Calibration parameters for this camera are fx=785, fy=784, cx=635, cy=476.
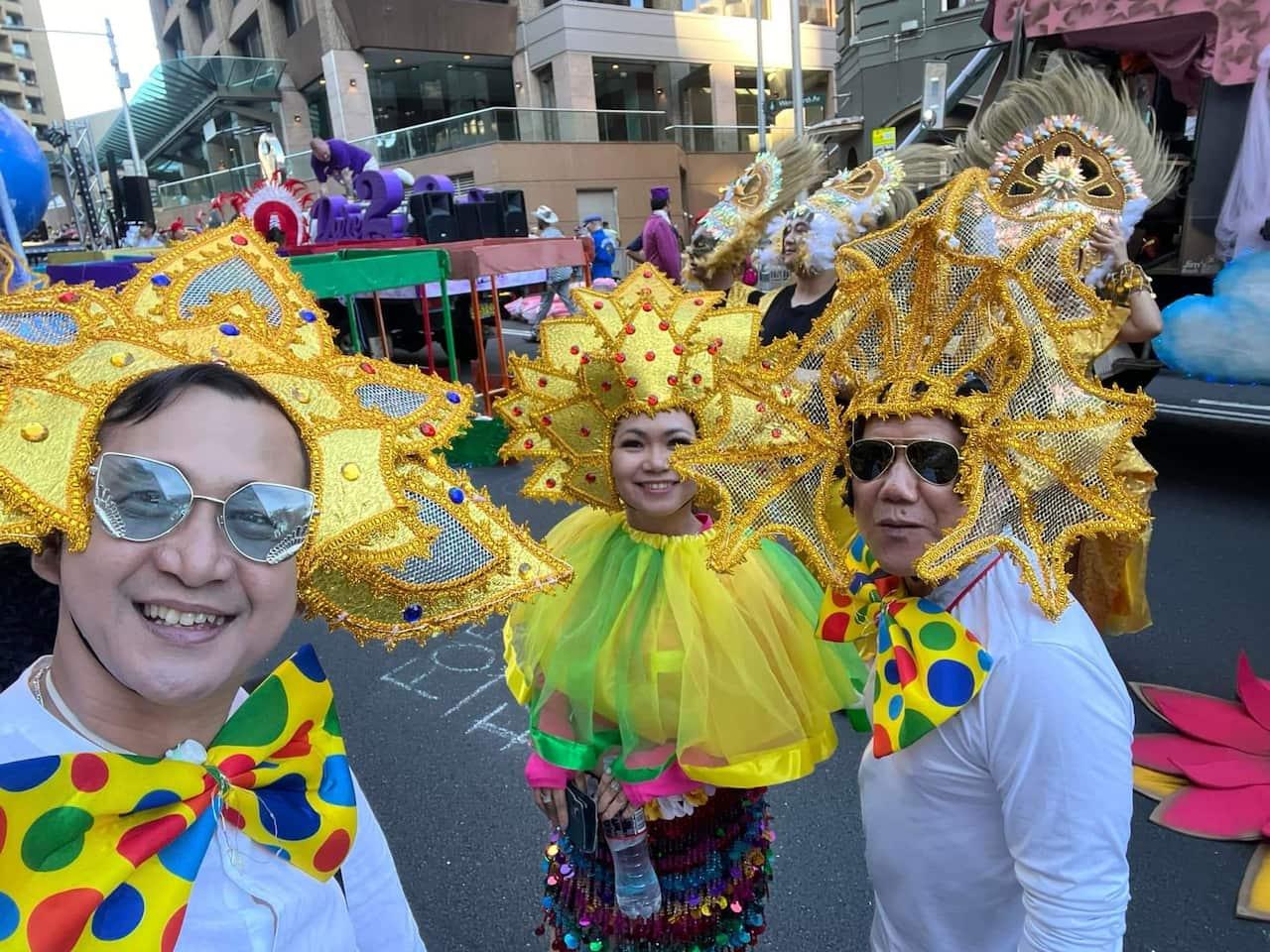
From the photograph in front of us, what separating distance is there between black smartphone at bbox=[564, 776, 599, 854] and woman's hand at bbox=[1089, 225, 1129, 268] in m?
2.35

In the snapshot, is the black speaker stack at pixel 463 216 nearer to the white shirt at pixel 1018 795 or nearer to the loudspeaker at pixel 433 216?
the loudspeaker at pixel 433 216

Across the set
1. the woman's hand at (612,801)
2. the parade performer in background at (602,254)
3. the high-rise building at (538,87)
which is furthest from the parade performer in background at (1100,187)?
the high-rise building at (538,87)

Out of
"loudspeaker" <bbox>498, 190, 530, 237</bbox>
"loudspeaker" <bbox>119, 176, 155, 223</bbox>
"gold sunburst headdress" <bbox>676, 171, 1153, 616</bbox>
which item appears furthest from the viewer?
"loudspeaker" <bbox>119, 176, 155, 223</bbox>

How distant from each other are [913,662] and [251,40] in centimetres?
3578

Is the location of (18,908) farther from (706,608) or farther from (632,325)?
(632,325)

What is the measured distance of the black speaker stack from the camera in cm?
952

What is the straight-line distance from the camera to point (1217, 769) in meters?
2.74

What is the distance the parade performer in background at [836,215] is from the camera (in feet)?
13.1

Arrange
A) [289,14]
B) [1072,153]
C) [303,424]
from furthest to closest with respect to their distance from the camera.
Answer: [289,14] → [1072,153] → [303,424]

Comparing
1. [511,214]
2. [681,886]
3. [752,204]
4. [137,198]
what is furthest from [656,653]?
[137,198]

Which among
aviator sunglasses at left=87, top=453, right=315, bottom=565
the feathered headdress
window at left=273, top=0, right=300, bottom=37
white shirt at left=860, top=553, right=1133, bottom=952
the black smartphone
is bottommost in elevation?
the black smartphone

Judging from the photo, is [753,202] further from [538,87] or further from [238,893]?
[538,87]

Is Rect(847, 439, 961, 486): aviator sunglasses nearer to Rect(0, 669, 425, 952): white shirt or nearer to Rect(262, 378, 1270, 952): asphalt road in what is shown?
Rect(0, 669, 425, 952): white shirt

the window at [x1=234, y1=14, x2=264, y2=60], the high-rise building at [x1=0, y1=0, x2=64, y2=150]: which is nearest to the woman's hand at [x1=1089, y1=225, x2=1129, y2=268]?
the window at [x1=234, y1=14, x2=264, y2=60]
